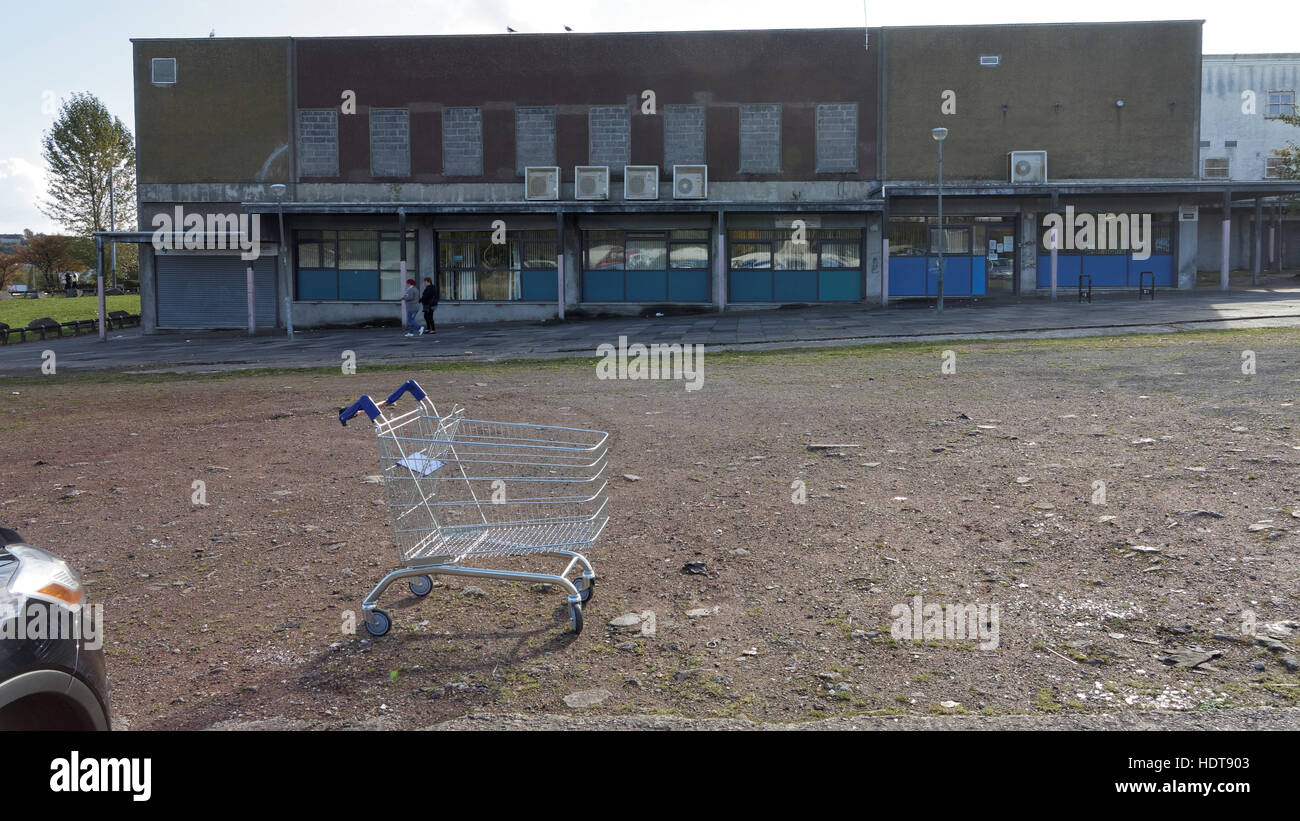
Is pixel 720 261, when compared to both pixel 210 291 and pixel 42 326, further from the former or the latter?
pixel 42 326

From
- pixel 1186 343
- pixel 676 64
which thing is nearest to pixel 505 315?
pixel 676 64

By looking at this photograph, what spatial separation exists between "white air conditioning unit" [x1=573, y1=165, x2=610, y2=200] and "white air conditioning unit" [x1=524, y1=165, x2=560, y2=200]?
2.49ft

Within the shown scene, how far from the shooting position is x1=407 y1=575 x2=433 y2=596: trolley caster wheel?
6367mm

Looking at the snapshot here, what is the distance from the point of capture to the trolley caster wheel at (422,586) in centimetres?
637

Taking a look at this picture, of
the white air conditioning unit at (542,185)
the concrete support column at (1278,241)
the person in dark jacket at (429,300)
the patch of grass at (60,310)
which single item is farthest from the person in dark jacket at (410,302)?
the concrete support column at (1278,241)

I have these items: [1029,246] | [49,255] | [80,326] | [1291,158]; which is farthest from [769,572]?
[49,255]

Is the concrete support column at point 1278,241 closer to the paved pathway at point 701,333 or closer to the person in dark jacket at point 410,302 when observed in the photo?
the paved pathway at point 701,333

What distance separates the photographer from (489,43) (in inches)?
1535

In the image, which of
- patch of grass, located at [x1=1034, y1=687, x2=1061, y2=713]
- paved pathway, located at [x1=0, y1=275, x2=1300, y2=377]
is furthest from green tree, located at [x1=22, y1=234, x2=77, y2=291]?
patch of grass, located at [x1=1034, y1=687, x2=1061, y2=713]

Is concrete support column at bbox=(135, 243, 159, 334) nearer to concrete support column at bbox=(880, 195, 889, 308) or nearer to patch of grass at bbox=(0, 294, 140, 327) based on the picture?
patch of grass at bbox=(0, 294, 140, 327)

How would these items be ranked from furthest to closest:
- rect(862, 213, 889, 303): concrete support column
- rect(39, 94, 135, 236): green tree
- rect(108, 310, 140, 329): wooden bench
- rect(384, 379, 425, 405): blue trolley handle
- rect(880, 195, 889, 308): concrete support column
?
rect(39, 94, 135, 236): green tree < rect(108, 310, 140, 329): wooden bench < rect(862, 213, 889, 303): concrete support column < rect(880, 195, 889, 308): concrete support column < rect(384, 379, 425, 405): blue trolley handle

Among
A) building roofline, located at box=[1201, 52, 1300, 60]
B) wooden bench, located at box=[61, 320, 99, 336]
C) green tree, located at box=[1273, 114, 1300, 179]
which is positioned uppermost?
building roofline, located at box=[1201, 52, 1300, 60]

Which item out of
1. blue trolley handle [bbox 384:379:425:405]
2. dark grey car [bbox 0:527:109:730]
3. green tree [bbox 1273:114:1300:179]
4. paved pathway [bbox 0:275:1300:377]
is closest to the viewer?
dark grey car [bbox 0:527:109:730]
